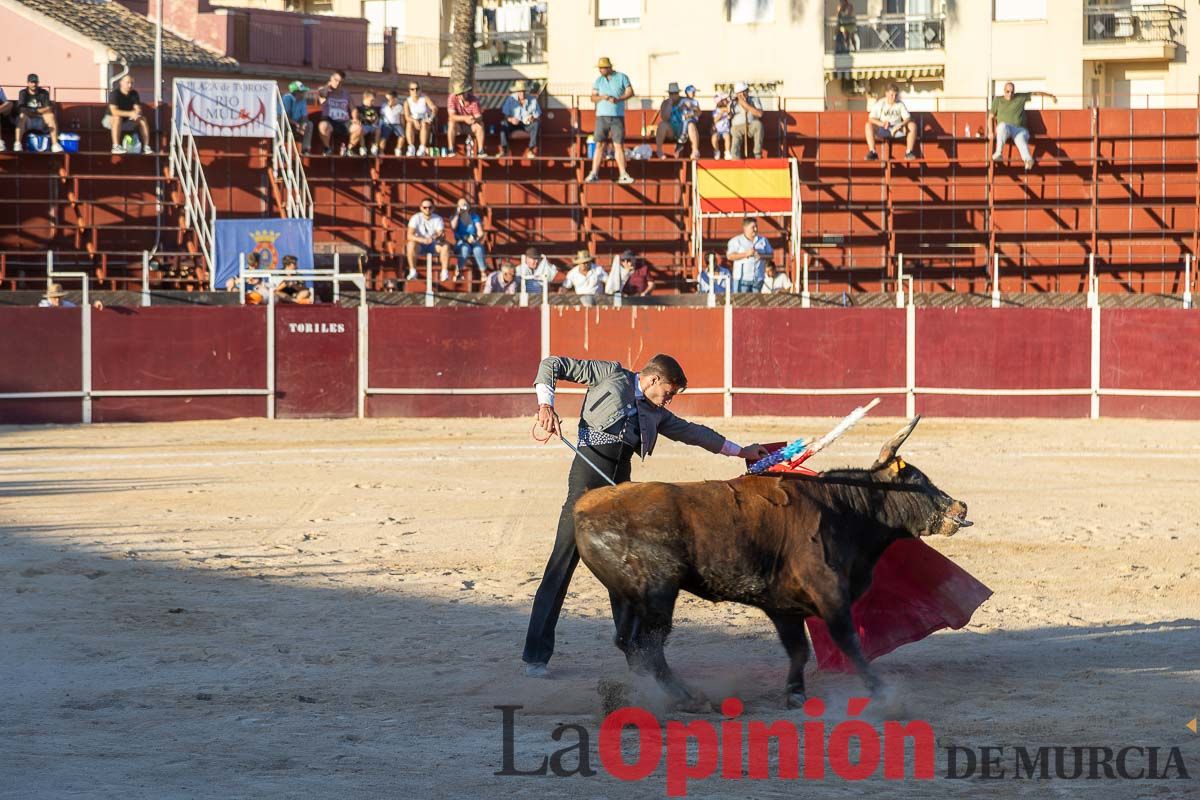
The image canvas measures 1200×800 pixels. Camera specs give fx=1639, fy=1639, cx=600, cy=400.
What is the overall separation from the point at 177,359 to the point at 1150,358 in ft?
39.4

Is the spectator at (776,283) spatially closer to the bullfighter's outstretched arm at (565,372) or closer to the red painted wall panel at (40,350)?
the red painted wall panel at (40,350)

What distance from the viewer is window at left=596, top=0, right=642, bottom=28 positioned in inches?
1511

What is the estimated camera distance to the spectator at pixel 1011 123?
85.5 ft

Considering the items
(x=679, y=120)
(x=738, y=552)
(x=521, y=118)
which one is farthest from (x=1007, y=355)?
(x=738, y=552)

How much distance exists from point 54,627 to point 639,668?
333 cm

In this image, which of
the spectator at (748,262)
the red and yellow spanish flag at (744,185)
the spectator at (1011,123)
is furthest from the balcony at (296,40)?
the spectator at (748,262)

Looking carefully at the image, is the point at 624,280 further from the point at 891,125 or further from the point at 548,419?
the point at 548,419

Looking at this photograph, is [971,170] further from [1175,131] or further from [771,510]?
[771,510]

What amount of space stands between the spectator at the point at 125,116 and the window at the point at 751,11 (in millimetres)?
16681

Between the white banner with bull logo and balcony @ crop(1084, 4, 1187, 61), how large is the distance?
18807 millimetres

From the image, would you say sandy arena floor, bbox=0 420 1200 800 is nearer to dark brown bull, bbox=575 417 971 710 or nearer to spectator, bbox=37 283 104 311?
dark brown bull, bbox=575 417 971 710

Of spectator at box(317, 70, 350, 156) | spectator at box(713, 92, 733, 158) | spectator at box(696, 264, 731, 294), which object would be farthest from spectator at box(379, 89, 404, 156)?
spectator at box(696, 264, 731, 294)

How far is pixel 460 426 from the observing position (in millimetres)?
19844

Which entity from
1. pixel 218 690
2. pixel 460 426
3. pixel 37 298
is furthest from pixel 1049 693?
pixel 37 298
